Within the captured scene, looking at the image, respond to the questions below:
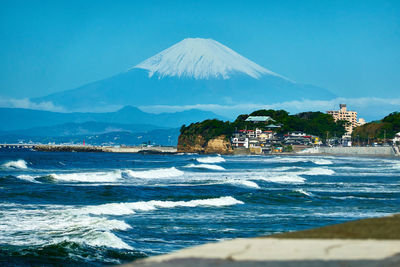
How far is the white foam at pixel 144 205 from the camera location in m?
27.0

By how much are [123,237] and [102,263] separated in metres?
3.53

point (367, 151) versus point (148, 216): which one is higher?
point (367, 151)

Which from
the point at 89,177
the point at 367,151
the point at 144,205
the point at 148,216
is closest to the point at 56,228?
the point at 148,216

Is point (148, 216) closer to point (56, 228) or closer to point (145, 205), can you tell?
point (145, 205)

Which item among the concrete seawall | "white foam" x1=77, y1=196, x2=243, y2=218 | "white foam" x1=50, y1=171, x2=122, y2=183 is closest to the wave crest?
"white foam" x1=77, y1=196, x2=243, y2=218

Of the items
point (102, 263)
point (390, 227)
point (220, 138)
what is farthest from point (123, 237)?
point (220, 138)

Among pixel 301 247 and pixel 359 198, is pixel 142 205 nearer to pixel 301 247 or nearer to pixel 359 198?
pixel 359 198

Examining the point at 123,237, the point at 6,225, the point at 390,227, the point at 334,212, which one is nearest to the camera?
the point at 390,227

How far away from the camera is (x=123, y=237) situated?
2022cm

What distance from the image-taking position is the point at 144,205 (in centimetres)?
2970

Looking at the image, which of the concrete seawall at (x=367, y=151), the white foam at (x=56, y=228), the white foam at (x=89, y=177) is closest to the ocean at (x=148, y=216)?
the white foam at (x=56, y=228)

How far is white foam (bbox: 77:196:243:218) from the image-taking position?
27031mm

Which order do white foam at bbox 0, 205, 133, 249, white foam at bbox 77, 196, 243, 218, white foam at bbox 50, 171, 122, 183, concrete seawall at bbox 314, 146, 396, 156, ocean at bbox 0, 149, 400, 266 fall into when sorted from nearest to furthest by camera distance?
ocean at bbox 0, 149, 400, 266 < white foam at bbox 0, 205, 133, 249 < white foam at bbox 77, 196, 243, 218 < white foam at bbox 50, 171, 122, 183 < concrete seawall at bbox 314, 146, 396, 156

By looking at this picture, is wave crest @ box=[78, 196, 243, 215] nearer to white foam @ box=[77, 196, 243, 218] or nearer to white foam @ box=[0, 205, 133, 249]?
white foam @ box=[77, 196, 243, 218]
